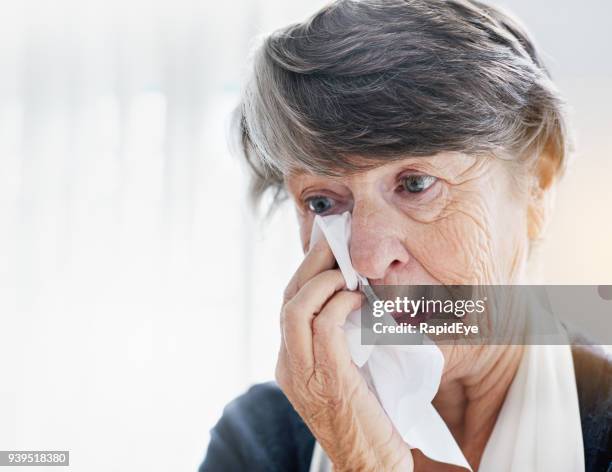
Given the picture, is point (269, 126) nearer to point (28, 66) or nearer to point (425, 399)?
point (425, 399)

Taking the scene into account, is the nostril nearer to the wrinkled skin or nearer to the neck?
the wrinkled skin

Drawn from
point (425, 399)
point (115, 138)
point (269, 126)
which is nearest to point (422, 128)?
point (269, 126)

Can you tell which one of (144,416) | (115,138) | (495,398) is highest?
(115,138)

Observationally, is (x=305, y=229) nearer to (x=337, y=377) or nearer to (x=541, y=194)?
(x=337, y=377)

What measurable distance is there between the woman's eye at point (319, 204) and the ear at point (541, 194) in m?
0.27

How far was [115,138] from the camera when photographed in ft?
4.68

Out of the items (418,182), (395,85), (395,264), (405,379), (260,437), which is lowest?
(260,437)

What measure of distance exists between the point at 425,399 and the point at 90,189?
Result: 3.27 ft

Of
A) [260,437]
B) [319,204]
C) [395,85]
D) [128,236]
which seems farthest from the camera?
[128,236]

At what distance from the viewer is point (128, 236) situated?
138 cm

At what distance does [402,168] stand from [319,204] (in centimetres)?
13

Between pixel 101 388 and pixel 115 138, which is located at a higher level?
pixel 115 138

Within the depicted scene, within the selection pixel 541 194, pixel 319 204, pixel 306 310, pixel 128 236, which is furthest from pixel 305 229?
pixel 128 236

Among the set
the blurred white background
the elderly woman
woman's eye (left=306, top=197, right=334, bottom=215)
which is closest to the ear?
the elderly woman
